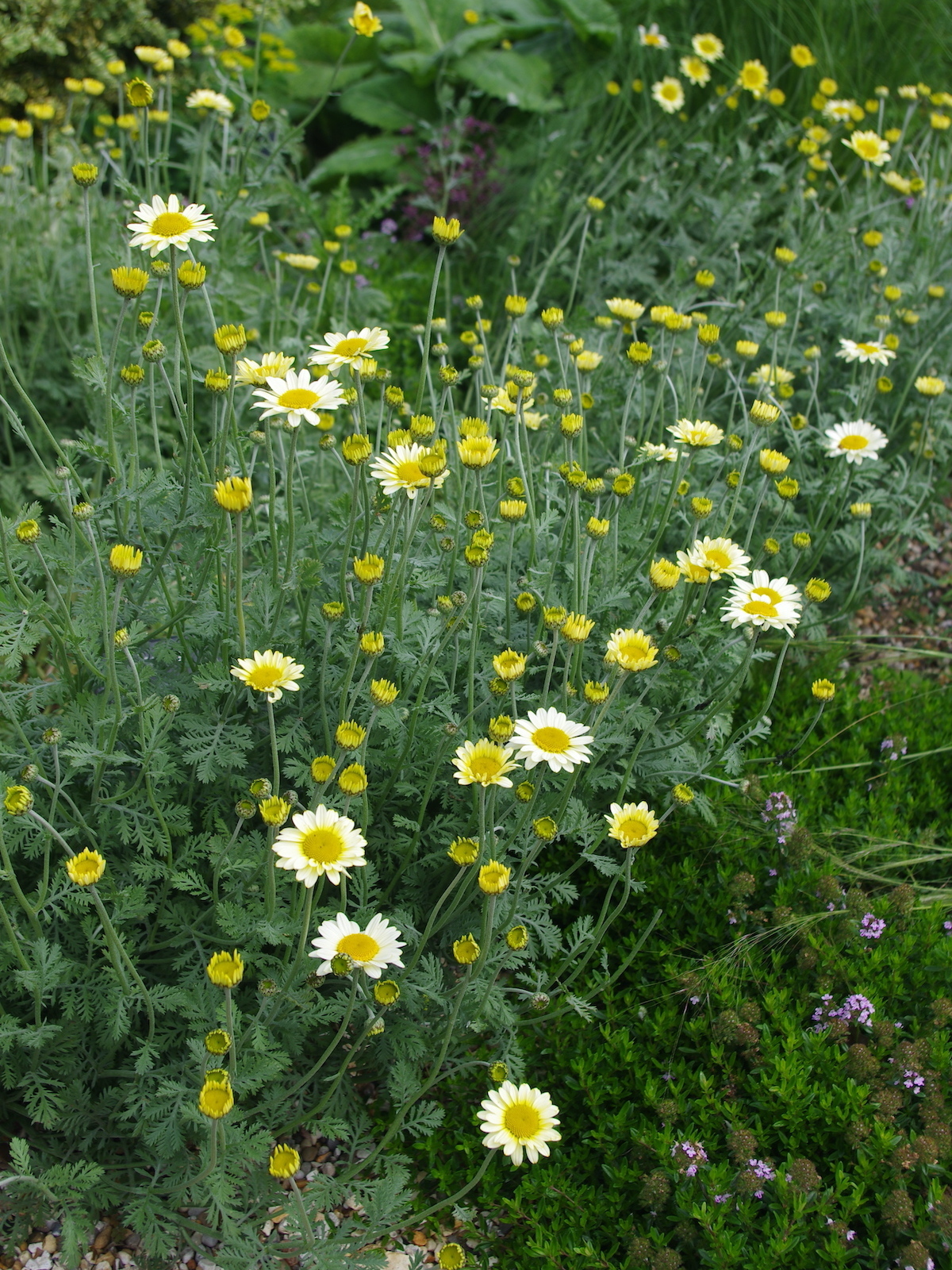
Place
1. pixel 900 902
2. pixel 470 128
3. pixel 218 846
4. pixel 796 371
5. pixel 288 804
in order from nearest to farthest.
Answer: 1. pixel 288 804
2. pixel 218 846
3. pixel 900 902
4. pixel 796 371
5. pixel 470 128

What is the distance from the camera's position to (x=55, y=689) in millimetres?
2410

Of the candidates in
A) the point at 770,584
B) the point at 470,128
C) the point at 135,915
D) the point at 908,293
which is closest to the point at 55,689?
the point at 135,915

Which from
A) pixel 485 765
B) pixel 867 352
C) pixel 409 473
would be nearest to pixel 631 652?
pixel 485 765

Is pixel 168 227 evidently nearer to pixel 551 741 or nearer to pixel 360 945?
pixel 551 741

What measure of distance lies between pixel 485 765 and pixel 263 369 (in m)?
1.02

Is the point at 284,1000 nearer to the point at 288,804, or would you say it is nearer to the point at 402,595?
the point at 288,804

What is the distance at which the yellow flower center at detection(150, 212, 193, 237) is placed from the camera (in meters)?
2.25

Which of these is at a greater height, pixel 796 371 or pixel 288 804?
pixel 288 804

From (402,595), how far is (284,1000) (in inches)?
34.2

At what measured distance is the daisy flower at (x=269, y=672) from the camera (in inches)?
74.9

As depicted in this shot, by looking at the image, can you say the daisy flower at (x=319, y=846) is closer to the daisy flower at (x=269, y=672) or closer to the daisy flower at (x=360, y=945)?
the daisy flower at (x=360, y=945)

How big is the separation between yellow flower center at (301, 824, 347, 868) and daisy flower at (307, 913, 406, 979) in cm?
10

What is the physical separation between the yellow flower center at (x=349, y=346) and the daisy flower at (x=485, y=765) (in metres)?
0.92

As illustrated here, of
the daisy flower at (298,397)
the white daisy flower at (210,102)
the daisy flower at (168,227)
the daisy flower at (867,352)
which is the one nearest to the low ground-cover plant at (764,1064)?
the daisy flower at (298,397)
